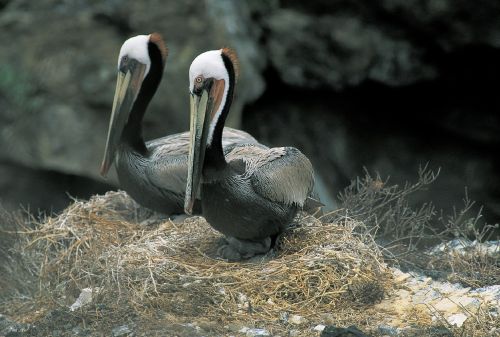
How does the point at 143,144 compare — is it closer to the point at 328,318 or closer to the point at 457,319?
the point at 328,318

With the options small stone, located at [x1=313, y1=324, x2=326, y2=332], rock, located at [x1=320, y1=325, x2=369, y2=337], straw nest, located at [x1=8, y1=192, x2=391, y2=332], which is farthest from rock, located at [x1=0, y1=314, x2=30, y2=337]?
rock, located at [x1=320, y1=325, x2=369, y2=337]

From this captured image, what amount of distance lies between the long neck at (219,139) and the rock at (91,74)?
3672 mm

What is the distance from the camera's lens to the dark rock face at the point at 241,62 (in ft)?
28.6

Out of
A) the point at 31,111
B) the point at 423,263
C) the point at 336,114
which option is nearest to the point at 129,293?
the point at 423,263

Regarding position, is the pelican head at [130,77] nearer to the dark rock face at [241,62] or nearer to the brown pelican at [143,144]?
the brown pelican at [143,144]

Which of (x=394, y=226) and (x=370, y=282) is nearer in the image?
(x=370, y=282)

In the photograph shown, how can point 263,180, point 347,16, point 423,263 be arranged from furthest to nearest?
1. point 347,16
2. point 423,263
3. point 263,180

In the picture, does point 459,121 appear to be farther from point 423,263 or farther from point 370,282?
point 370,282

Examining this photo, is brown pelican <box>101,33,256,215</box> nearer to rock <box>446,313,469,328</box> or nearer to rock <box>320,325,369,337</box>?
rock <box>446,313,469,328</box>

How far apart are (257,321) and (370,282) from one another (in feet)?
2.08

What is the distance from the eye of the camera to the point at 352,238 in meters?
5.08

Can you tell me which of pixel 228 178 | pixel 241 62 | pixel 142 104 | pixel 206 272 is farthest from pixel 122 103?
pixel 241 62

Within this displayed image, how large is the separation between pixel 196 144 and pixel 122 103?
53.2 inches

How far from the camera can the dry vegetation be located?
4.44 m
